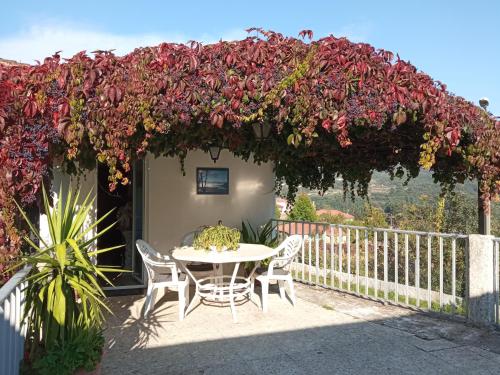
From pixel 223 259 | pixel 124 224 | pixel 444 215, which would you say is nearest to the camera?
pixel 223 259

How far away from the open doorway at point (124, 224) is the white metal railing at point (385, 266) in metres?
2.40

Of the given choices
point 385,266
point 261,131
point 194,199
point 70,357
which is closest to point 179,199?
point 194,199

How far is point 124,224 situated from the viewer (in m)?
7.60

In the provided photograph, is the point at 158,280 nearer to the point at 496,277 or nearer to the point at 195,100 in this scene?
the point at 195,100

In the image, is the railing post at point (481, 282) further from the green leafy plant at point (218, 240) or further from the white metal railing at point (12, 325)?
the white metal railing at point (12, 325)

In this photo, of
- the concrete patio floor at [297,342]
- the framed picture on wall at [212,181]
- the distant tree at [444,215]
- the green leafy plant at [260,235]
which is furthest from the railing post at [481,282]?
the distant tree at [444,215]

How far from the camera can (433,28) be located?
1039 cm

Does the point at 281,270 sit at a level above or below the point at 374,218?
below

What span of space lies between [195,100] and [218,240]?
212 cm

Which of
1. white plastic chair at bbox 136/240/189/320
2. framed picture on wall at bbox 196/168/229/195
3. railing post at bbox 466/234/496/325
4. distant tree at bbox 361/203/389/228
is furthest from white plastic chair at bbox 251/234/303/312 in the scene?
distant tree at bbox 361/203/389/228

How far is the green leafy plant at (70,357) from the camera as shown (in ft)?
8.79

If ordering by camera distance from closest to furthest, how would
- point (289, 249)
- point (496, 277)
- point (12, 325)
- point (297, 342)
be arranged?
point (12, 325) → point (297, 342) → point (496, 277) → point (289, 249)

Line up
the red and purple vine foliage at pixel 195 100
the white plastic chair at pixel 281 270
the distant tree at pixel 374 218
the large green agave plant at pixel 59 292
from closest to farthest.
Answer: the large green agave plant at pixel 59 292
the red and purple vine foliage at pixel 195 100
the white plastic chair at pixel 281 270
the distant tree at pixel 374 218

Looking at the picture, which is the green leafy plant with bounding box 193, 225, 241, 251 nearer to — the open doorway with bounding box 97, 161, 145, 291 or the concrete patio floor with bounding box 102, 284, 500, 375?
the concrete patio floor with bounding box 102, 284, 500, 375
